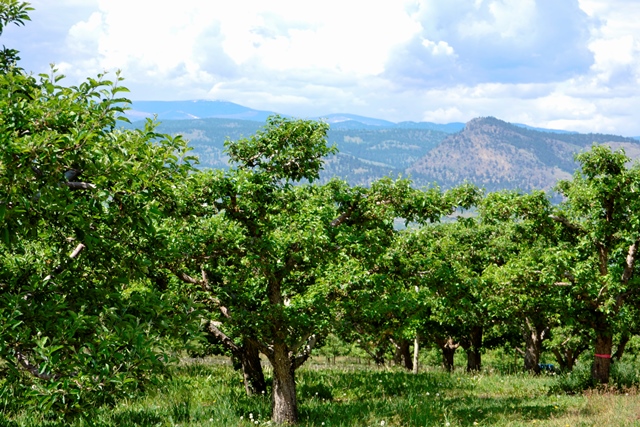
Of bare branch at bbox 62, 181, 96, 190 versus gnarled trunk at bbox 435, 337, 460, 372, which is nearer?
bare branch at bbox 62, 181, 96, 190

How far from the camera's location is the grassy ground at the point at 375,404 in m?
15.1

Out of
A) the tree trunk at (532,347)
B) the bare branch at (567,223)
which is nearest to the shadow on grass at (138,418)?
the bare branch at (567,223)

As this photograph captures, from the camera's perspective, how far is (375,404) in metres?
18.3

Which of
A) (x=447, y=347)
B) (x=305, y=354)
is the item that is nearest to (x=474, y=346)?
(x=447, y=347)

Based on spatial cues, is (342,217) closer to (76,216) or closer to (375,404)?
(375,404)

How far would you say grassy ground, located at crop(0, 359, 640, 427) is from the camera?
Answer: 1513 centimetres

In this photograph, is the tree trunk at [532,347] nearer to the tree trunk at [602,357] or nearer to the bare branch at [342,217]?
the tree trunk at [602,357]

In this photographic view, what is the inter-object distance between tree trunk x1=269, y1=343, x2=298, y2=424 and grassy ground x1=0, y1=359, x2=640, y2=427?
0.48 meters

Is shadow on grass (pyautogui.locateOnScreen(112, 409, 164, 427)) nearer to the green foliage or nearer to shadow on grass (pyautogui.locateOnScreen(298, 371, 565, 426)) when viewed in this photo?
shadow on grass (pyautogui.locateOnScreen(298, 371, 565, 426))

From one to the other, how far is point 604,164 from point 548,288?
508cm

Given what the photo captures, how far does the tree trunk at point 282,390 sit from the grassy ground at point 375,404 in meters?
0.48

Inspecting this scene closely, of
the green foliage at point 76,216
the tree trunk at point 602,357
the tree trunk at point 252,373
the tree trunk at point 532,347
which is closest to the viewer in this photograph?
the green foliage at point 76,216

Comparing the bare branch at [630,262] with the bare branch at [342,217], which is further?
the bare branch at [630,262]

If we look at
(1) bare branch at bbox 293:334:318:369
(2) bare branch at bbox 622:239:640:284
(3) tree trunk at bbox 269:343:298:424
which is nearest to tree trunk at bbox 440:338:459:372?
(2) bare branch at bbox 622:239:640:284
